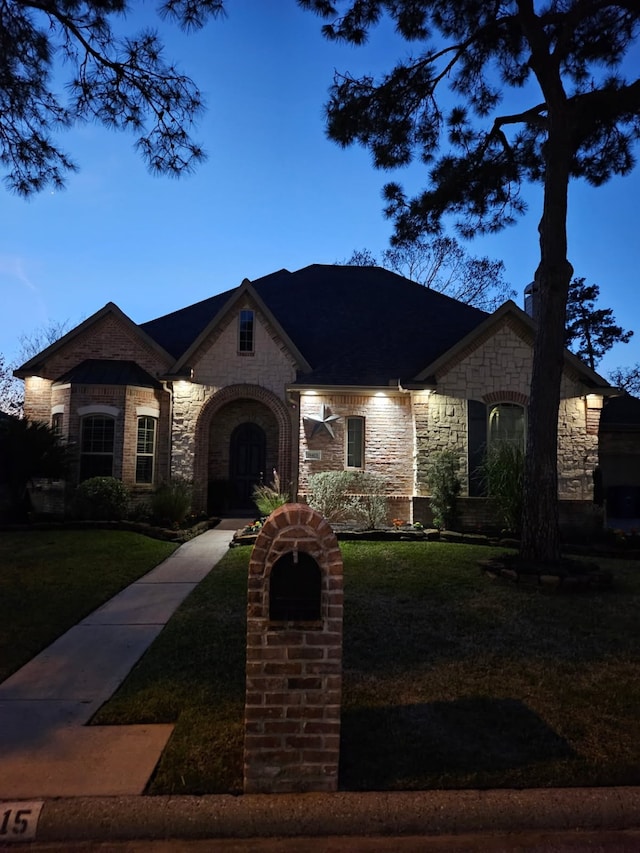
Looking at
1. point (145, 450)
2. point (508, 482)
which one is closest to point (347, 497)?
point (508, 482)

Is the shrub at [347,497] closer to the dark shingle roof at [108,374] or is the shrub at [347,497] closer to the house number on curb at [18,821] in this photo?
the dark shingle roof at [108,374]

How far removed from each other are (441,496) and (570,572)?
503cm

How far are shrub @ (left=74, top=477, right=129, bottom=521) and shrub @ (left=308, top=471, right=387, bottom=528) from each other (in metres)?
4.90

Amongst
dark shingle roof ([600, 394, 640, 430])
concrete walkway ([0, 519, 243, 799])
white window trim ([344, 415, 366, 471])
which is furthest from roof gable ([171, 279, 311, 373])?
dark shingle roof ([600, 394, 640, 430])

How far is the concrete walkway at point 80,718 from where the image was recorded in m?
2.84

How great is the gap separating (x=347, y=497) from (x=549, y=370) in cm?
629

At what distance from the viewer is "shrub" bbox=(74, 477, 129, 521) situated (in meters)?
12.8

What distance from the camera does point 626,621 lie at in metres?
6.02

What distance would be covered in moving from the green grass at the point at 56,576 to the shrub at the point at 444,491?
21.0 feet

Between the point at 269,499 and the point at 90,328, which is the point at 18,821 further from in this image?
the point at 90,328

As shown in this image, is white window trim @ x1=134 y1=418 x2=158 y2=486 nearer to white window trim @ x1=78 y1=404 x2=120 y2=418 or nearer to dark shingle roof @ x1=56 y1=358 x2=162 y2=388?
white window trim @ x1=78 y1=404 x2=120 y2=418

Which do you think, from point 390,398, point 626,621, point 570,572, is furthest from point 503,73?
point 626,621

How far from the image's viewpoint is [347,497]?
13109 mm

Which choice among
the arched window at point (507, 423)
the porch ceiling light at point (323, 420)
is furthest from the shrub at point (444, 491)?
the porch ceiling light at point (323, 420)
